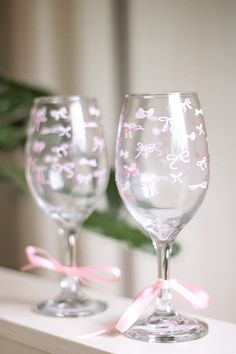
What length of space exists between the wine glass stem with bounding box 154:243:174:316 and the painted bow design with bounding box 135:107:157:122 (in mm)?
124

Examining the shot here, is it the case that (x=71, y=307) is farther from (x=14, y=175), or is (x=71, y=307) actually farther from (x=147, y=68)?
(x=147, y=68)

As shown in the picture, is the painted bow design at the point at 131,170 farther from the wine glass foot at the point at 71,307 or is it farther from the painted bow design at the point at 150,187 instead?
the wine glass foot at the point at 71,307

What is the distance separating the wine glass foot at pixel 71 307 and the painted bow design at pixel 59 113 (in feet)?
0.66

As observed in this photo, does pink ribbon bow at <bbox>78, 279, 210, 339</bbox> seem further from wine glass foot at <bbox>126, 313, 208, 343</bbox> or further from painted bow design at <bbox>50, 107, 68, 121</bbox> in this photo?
painted bow design at <bbox>50, 107, 68, 121</bbox>

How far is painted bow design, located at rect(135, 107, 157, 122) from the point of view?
72 centimetres

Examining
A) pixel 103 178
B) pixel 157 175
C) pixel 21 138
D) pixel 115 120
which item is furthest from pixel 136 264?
pixel 157 175

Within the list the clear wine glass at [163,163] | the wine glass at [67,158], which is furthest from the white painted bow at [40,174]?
the clear wine glass at [163,163]

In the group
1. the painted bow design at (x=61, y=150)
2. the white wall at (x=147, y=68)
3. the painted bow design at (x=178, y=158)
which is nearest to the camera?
the painted bow design at (x=178, y=158)

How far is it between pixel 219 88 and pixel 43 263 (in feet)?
1.05

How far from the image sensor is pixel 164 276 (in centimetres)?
77

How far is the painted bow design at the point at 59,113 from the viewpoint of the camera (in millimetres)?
861

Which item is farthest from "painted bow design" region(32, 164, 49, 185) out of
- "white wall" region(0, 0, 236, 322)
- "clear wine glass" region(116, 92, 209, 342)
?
"white wall" region(0, 0, 236, 322)

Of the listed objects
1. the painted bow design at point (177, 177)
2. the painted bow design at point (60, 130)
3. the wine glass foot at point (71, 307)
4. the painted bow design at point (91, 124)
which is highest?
the painted bow design at point (91, 124)

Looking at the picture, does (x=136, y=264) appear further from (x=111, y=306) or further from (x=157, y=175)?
(x=157, y=175)
